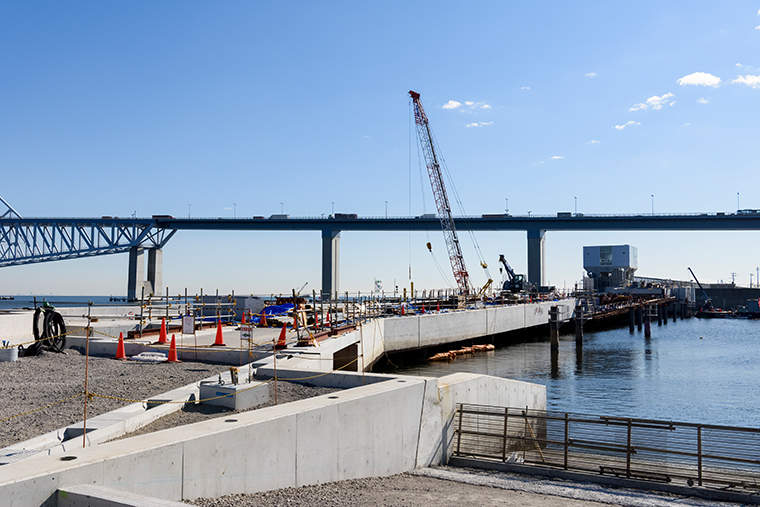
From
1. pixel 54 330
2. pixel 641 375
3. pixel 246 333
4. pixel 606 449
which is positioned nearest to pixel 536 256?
pixel 641 375

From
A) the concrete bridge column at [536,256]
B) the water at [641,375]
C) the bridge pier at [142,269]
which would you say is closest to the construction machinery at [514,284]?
the concrete bridge column at [536,256]

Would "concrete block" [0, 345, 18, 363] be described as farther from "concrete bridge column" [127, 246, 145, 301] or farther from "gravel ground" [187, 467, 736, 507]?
"concrete bridge column" [127, 246, 145, 301]

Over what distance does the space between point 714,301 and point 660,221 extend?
61.6 metres

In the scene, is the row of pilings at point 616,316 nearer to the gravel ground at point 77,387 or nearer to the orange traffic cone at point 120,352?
the orange traffic cone at point 120,352

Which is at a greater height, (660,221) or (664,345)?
(660,221)

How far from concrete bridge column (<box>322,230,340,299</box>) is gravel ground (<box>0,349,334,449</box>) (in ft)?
326

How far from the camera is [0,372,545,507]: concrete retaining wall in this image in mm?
5762

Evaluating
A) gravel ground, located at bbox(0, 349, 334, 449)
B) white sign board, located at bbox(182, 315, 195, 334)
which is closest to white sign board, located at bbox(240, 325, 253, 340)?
gravel ground, located at bbox(0, 349, 334, 449)

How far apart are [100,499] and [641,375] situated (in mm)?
36516

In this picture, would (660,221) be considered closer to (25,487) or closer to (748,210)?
(748,210)

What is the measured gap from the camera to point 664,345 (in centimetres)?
5788

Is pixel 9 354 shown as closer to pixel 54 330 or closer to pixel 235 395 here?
pixel 54 330

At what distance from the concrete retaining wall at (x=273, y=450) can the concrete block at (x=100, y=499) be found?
0.41ft

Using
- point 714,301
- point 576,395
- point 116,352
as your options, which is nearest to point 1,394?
point 116,352
